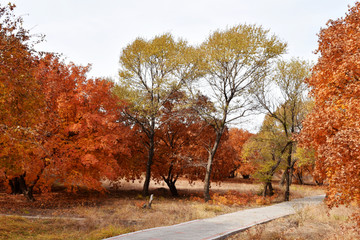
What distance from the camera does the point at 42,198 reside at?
60.7 feet

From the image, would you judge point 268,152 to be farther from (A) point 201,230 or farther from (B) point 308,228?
(A) point 201,230

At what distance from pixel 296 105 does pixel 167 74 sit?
35.7 ft

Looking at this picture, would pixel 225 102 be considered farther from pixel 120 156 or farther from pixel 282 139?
pixel 120 156

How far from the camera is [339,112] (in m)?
9.71

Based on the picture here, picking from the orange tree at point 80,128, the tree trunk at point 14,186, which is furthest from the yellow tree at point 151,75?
the tree trunk at point 14,186

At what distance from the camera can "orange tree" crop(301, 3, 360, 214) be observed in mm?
7730

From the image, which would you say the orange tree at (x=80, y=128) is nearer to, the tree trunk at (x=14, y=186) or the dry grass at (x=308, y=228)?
the tree trunk at (x=14, y=186)

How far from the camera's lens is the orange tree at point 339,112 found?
304 inches

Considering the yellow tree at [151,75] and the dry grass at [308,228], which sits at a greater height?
the yellow tree at [151,75]

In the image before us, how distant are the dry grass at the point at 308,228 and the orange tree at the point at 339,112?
3.83 ft

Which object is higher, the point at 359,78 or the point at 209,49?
the point at 209,49

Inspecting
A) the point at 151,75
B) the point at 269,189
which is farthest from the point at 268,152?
the point at 151,75

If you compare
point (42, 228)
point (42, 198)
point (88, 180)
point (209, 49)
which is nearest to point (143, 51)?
point (209, 49)

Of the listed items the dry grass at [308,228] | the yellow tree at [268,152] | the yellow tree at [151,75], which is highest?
the yellow tree at [151,75]
